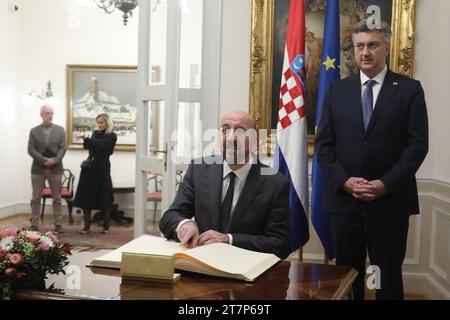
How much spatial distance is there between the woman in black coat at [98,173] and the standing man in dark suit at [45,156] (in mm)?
404

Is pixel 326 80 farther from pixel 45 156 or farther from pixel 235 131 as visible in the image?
pixel 45 156

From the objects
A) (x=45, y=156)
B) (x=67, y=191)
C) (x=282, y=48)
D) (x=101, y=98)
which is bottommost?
(x=67, y=191)

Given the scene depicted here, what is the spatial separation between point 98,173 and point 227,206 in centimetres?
522

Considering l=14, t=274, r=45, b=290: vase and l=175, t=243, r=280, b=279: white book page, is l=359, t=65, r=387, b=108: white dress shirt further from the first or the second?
l=14, t=274, r=45, b=290: vase

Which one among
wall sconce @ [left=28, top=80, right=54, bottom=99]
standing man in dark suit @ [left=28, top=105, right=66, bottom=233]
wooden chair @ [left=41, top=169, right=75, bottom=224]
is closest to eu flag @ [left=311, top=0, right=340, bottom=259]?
standing man in dark suit @ [left=28, top=105, right=66, bottom=233]

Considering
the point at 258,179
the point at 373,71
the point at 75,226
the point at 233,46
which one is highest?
the point at 233,46

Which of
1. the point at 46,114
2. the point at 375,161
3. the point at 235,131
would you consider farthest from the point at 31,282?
the point at 46,114

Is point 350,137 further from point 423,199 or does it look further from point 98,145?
point 98,145

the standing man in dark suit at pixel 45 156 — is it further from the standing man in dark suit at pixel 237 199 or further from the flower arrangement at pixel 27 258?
the flower arrangement at pixel 27 258

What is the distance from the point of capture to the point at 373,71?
3.00 m

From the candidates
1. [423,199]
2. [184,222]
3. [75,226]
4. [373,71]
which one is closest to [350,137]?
[373,71]

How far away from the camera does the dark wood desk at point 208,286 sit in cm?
139

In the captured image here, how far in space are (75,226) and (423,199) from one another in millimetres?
5406

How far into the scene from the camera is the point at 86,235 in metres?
7.24
